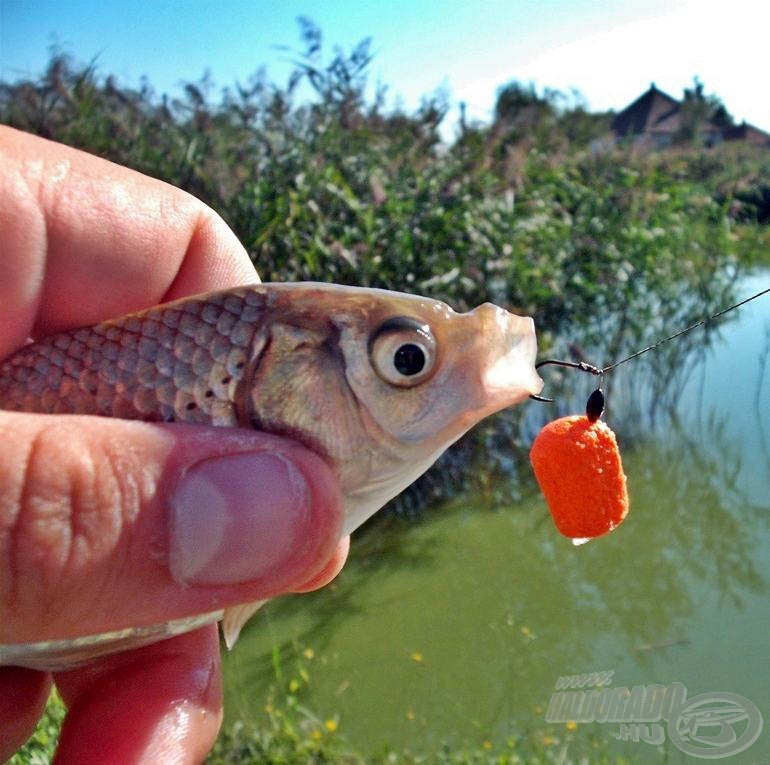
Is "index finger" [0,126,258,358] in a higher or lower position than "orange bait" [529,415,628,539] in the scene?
higher

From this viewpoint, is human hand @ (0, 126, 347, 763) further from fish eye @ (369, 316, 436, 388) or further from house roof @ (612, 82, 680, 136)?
house roof @ (612, 82, 680, 136)

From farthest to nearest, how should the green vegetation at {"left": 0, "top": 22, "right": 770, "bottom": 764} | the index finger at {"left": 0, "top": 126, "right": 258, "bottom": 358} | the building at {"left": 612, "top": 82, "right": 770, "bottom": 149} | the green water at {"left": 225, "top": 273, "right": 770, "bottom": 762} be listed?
1. the building at {"left": 612, "top": 82, "right": 770, "bottom": 149}
2. the green vegetation at {"left": 0, "top": 22, "right": 770, "bottom": 764}
3. the green water at {"left": 225, "top": 273, "right": 770, "bottom": 762}
4. the index finger at {"left": 0, "top": 126, "right": 258, "bottom": 358}

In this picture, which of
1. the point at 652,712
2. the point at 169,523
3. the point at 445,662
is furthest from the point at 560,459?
the point at 445,662

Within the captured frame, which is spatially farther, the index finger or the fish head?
the index finger

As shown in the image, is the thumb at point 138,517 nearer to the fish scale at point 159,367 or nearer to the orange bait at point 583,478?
the fish scale at point 159,367

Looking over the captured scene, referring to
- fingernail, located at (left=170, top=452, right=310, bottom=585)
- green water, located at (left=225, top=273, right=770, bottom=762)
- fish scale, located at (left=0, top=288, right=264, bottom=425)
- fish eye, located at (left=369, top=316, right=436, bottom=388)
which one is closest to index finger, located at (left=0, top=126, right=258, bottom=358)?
fish scale, located at (left=0, top=288, right=264, bottom=425)

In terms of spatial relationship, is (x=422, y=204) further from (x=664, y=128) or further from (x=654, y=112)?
(x=654, y=112)

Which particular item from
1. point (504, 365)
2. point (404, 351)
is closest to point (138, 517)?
point (404, 351)
